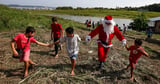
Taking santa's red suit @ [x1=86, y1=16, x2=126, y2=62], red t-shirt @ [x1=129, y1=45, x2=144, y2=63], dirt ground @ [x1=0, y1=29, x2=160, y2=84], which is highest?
santa's red suit @ [x1=86, y1=16, x2=126, y2=62]

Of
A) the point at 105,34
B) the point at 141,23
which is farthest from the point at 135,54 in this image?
the point at 141,23

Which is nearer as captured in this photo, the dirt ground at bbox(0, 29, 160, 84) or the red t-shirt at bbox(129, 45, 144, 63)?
the dirt ground at bbox(0, 29, 160, 84)

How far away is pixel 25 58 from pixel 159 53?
687 cm

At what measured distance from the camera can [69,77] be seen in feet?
12.7

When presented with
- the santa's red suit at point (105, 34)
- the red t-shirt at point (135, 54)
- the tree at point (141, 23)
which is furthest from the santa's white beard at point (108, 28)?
the tree at point (141, 23)

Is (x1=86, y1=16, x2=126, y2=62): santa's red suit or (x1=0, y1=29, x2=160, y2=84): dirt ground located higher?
(x1=86, y1=16, x2=126, y2=62): santa's red suit

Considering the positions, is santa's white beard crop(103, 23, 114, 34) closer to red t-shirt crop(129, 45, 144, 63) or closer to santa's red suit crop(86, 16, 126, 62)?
santa's red suit crop(86, 16, 126, 62)

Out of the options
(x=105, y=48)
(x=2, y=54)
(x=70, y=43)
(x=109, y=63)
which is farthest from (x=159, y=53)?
(x=2, y=54)

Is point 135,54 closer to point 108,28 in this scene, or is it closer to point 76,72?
point 108,28

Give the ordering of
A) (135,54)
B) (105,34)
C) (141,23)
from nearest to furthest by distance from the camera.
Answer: (135,54) < (105,34) < (141,23)

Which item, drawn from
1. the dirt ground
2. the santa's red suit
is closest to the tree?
the dirt ground

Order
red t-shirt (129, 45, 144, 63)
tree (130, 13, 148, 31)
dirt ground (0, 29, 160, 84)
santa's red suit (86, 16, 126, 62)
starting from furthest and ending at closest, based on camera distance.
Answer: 1. tree (130, 13, 148, 31)
2. santa's red suit (86, 16, 126, 62)
3. red t-shirt (129, 45, 144, 63)
4. dirt ground (0, 29, 160, 84)

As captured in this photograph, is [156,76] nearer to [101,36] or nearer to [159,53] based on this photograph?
[101,36]

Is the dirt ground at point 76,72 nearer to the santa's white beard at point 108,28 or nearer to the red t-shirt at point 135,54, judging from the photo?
the red t-shirt at point 135,54
